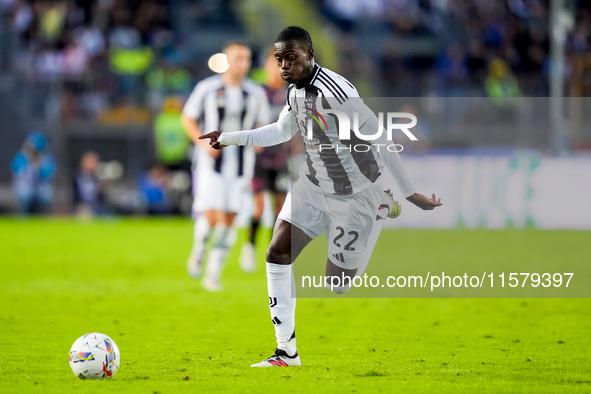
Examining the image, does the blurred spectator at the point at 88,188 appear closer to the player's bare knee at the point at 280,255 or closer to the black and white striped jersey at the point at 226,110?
the black and white striped jersey at the point at 226,110

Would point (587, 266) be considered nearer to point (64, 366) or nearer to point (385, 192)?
point (385, 192)

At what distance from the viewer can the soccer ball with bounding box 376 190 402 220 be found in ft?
21.1

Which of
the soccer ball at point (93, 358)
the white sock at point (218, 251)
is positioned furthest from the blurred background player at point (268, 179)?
the soccer ball at point (93, 358)

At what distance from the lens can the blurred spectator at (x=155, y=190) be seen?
21.2 meters

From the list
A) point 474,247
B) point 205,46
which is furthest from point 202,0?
point 474,247

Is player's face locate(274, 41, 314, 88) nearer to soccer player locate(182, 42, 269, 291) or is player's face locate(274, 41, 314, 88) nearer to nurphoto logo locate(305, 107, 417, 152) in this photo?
nurphoto logo locate(305, 107, 417, 152)

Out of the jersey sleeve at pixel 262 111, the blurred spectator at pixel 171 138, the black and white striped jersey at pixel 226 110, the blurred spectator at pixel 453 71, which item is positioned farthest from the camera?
the blurred spectator at pixel 171 138

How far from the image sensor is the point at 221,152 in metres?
10.6

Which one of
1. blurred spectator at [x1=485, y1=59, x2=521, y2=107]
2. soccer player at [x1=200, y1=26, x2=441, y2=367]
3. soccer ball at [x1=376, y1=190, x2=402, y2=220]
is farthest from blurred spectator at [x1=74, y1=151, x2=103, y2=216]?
soccer player at [x1=200, y1=26, x2=441, y2=367]

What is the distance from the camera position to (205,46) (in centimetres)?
2520

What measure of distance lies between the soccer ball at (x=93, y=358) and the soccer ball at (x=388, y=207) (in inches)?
79.9

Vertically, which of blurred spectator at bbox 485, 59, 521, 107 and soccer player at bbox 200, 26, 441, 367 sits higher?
blurred spectator at bbox 485, 59, 521, 107

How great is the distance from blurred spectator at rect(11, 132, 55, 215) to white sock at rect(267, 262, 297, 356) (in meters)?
16.0

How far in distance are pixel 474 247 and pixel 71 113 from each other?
37.3 ft
